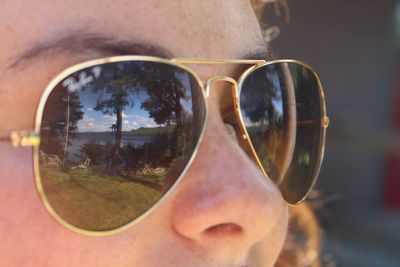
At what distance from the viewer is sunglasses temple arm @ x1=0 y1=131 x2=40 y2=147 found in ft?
3.62

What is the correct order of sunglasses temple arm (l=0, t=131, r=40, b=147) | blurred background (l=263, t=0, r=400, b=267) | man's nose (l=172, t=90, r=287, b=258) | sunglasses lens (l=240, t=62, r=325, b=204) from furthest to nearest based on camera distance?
1. blurred background (l=263, t=0, r=400, b=267)
2. sunglasses lens (l=240, t=62, r=325, b=204)
3. man's nose (l=172, t=90, r=287, b=258)
4. sunglasses temple arm (l=0, t=131, r=40, b=147)

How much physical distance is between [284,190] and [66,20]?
653mm

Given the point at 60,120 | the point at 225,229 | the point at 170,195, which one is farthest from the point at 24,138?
the point at 225,229

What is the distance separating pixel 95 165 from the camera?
1.15 m

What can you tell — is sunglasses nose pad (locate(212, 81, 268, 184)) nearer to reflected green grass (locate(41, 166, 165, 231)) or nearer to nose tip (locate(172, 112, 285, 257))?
nose tip (locate(172, 112, 285, 257))

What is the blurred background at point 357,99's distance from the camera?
21.7 ft

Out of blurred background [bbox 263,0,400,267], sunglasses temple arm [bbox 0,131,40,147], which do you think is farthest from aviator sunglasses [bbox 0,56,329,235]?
blurred background [bbox 263,0,400,267]

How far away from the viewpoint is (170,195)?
123 centimetres

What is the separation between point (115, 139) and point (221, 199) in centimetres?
24

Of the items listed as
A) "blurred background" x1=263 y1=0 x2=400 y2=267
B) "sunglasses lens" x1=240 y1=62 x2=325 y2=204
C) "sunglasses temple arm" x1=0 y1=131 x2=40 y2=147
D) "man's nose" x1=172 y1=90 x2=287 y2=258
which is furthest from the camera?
"blurred background" x1=263 y1=0 x2=400 y2=267

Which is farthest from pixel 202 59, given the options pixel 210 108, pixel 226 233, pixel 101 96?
pixel 226 233

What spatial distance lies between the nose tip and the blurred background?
5270 mm

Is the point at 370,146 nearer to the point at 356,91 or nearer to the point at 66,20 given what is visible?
the point at 356,91

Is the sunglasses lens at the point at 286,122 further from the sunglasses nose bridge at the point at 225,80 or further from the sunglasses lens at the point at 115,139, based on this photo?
the sunglasses lens at the point at 115,139
